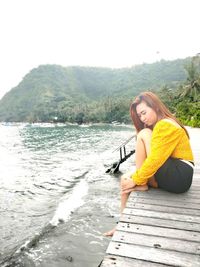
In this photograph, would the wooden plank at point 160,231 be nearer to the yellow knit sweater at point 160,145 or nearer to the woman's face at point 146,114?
the yellow knit sweater at point 160,145

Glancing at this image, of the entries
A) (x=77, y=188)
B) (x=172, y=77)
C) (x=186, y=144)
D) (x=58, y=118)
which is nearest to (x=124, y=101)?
(x=58, y=118)

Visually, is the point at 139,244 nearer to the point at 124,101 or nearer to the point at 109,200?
the point at 109,200

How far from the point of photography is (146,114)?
4.25 metres

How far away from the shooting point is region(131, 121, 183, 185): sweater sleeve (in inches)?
150

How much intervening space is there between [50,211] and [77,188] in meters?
3.38

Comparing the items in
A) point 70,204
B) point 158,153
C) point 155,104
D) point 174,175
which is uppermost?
point 155,104

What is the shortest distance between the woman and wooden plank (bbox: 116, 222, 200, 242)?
0.80 meters

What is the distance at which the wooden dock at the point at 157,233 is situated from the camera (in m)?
2.41

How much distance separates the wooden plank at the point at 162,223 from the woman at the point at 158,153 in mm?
603

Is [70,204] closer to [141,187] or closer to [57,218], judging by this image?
[57,218]

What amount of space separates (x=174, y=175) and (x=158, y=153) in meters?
0.51

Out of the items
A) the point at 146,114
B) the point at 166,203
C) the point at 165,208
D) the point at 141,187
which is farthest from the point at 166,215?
the point at 146,114

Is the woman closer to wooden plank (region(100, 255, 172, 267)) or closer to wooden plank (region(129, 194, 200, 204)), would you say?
wooden plank (region(129, 194, 200, 204))

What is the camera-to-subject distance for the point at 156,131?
3.83 metres
